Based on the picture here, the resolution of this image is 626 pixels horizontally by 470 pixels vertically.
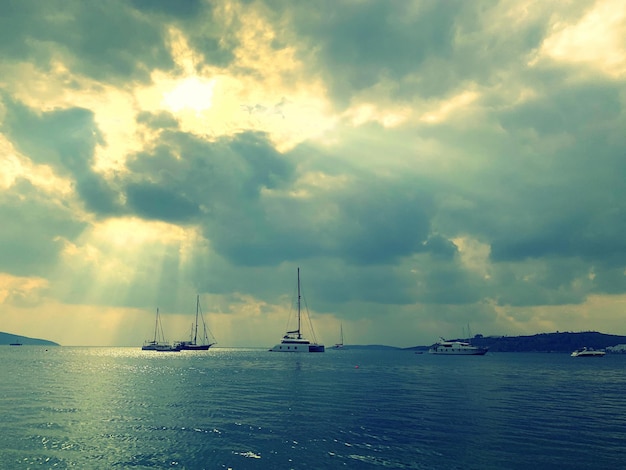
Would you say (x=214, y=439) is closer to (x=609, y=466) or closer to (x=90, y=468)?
(x=90, y=468)

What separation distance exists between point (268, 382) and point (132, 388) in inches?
858

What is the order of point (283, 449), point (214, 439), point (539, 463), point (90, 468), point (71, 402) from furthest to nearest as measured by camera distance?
1. point (71, 402)
2. point (214, 439)
3. point (283, 449)
4. point (539, 463)
5. point (90, 468)

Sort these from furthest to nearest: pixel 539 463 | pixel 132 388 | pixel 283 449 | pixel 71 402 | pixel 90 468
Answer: pixel 132 388 < pixel 71 402 < pixel 283 449 < pixel 539 463 < pixel 90 468

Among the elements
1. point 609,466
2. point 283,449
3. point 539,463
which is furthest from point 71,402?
point 609,466

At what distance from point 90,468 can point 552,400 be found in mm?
54218

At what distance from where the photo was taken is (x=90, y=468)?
24.3 meters

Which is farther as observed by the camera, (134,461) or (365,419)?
(365,419)

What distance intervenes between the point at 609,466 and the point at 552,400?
31405 mm

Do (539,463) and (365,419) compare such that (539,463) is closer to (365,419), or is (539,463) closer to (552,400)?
(365,419)

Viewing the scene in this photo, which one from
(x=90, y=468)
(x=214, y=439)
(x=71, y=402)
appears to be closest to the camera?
(x=90, y=468)

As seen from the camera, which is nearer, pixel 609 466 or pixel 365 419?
pixel 609 466

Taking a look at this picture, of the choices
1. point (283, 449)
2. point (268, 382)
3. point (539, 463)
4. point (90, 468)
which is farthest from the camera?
point (268, 382)

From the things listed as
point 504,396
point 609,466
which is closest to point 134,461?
point 609,466

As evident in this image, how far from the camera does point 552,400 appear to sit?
2100 inches
